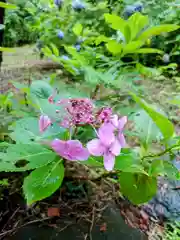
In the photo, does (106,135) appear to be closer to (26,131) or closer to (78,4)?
(26,131)

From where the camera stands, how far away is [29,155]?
542 millimetres

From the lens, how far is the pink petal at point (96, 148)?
488mm

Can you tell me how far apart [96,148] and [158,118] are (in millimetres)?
132

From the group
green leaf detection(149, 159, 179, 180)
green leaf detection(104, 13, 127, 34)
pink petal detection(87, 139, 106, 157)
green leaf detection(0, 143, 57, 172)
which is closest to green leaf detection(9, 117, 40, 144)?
green leaf detection(0, 143, 57, 172)

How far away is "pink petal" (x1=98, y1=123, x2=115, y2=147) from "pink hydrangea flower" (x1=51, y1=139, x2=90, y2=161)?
0.12 feet

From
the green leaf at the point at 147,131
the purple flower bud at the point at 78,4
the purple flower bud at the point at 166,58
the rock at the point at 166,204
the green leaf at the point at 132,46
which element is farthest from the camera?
the purple flower bud at the point at 166,58

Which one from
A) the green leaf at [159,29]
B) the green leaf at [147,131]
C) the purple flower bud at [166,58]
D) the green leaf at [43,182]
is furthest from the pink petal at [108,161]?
the purple flower bud at [166,58]

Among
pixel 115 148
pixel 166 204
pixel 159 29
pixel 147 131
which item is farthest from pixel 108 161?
pixel 166 204

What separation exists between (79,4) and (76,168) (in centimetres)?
150

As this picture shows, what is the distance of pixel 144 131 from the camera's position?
2.45 ft

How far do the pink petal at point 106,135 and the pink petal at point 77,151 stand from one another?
4cm

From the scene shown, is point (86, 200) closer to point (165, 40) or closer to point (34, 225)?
point (34, 225)

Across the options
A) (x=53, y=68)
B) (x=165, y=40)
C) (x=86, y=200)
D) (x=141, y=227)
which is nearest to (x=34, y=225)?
(x=86, y=200)

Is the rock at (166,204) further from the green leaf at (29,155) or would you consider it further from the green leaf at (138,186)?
the green leaf at (29,155)
